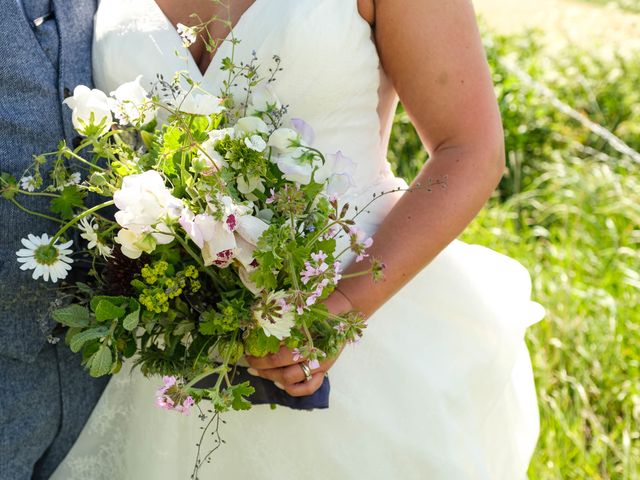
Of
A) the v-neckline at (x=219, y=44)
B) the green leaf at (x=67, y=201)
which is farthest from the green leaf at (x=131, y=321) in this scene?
the v-neckline at (x=219, y=44)

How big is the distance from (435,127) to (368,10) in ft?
0.91

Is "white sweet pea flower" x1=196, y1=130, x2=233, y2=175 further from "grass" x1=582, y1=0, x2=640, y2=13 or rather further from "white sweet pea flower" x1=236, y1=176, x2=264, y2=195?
"grass" x1=582, y1=0, x2=640, y2=13

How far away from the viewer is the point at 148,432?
1.92 meters

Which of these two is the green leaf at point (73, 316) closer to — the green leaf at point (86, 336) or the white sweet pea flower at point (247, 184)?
the green leaf at point (86, 336)

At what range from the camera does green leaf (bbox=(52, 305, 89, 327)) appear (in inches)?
58.1

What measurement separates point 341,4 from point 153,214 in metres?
0.69

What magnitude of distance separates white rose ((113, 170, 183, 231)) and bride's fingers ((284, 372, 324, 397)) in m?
0.48

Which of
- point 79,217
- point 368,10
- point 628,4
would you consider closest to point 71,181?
point 79,217

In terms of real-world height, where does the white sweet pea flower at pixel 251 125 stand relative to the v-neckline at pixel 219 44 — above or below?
above

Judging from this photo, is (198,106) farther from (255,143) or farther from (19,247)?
(19,247)

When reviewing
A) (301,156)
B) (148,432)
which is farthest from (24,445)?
(301,156)

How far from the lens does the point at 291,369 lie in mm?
1641

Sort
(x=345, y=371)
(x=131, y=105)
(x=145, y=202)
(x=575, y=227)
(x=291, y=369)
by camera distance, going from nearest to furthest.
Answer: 1. (x=145, y=202)
2. (x=131, y=105)
3. (x=291, y=369)
4. (x=345, y=371)
5. (x=575, y=227)

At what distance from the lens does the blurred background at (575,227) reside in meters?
2.91
